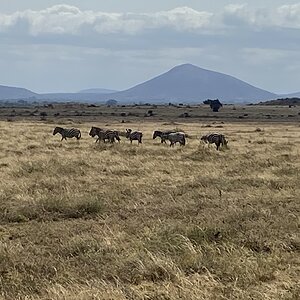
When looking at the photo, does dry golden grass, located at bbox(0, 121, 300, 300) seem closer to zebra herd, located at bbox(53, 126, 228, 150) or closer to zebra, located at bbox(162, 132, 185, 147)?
zebra herd, located at bbox(53, 126, 228, 150)

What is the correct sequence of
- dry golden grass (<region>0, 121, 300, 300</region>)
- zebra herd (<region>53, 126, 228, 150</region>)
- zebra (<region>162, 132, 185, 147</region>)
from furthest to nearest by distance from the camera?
zebra (<region>162, 132, 185, 147</region>), zebra herd (<region>53, 126, 228, 150</region>), dry golden grass (<region>0, 121, 300, 300</region>)

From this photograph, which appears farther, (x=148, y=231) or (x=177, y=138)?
(x=177, y=138)

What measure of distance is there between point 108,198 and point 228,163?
9260 mm

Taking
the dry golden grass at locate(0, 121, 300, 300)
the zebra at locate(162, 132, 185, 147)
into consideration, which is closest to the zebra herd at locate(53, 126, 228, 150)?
the zebra at locate(162, 132, 185, 147)

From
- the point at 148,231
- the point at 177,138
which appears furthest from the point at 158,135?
the point at 148,231

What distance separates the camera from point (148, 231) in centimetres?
991

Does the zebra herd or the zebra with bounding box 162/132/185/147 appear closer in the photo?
the zebra herd

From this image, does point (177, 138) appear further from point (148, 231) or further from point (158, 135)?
point (148, 231)

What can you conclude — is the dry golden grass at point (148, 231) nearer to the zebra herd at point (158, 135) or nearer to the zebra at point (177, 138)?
the zebra herd at point (158, 135)

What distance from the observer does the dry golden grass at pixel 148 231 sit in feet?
23.6

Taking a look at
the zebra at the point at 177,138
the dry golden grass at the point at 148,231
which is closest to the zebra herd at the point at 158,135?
the zebra at the point at 177,138

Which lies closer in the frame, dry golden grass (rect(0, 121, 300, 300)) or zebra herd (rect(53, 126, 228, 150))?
A: dry golden grass (rect(0, 121, 300, 300))

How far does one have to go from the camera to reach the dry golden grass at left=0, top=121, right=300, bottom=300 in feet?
23.6

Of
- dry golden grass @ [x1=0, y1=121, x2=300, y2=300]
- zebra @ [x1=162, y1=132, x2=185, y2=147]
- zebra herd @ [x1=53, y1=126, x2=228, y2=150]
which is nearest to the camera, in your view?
dry golden grass @ [x1=0, y1=121, x2=300, y2=300]
